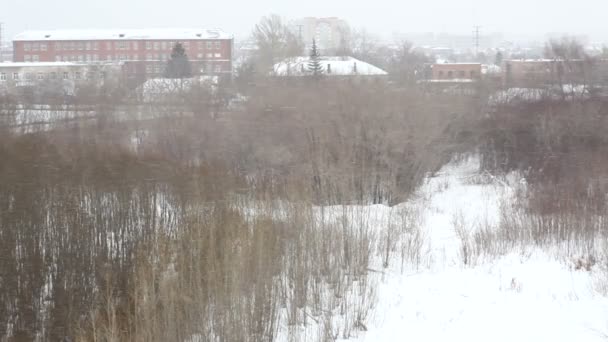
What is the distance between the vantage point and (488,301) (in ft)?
29.3

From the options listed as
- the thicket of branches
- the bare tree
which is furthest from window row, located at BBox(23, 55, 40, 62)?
the thicket of branches

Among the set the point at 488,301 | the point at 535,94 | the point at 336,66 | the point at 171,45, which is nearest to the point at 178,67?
the point at 336,66

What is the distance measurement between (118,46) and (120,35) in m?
1.70

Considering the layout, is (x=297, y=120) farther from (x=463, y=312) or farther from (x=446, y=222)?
(x=463, y=312)

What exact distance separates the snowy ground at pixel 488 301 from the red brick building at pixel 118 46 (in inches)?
2734

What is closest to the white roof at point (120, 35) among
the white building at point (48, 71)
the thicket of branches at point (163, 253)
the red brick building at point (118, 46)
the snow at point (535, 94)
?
the red brick building at point (118, 46)

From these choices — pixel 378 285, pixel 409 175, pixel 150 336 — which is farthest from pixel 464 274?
pixel 409 175

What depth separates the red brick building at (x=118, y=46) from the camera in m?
79.8

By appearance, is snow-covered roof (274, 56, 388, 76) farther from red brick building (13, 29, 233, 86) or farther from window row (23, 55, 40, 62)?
window row (23, 55, 40, 62)

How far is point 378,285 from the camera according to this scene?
956 centimetres

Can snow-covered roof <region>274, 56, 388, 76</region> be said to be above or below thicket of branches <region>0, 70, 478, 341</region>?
above

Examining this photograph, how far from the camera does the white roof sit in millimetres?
80688

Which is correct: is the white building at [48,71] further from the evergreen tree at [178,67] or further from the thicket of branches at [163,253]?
the thicket of branches at [163,253]

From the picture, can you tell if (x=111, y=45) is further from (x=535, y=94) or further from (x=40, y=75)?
(x=535, y=94)
